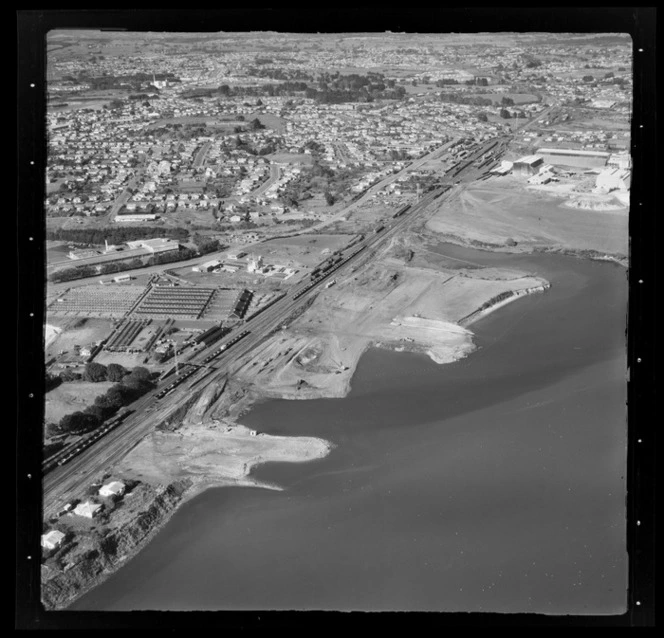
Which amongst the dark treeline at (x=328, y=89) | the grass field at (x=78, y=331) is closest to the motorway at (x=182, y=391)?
the grass field at (x=78, y=331)

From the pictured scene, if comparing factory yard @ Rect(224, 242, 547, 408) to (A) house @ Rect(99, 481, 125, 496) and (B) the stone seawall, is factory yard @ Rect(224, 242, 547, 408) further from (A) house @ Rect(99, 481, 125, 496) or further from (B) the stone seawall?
(A) house @ Rect(99, 481, 125, 496)

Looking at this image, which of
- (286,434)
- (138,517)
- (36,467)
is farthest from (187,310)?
(36,467)

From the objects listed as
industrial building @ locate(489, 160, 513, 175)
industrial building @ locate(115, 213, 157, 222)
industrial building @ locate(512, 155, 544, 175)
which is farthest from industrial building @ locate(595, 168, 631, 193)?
industrial building @ locate(115, 213, 157, 222)

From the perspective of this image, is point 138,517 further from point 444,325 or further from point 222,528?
point 444,325

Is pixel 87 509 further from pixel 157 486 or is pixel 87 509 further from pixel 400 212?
pixel 400 212

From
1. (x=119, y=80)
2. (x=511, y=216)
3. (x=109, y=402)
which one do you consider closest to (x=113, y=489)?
(x=109, y=402)

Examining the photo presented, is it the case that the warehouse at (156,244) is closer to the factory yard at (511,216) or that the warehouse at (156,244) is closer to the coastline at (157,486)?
the coastline at (157,486)
